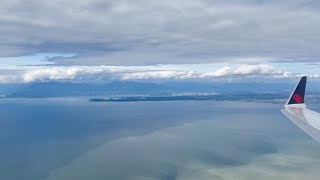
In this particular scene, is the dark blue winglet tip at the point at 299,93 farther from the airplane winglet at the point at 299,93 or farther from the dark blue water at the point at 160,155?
the dark blue water at the point at 160,155

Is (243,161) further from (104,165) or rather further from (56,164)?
(56,164)

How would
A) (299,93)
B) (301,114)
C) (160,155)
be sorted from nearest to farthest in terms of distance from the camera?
1. (301,114)
2. (299,93)
3. (160,155)

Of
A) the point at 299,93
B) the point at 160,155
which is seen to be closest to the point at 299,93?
the point at 299,93

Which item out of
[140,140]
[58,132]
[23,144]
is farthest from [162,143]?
[58,132]

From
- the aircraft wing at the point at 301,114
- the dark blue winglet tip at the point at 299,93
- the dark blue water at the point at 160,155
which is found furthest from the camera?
the dark blue water at the point at 160,155

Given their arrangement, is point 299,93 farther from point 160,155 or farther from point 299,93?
point 160,155

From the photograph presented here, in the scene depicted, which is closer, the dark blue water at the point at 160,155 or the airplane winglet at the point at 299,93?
the airplane winglet at the point at 299,93

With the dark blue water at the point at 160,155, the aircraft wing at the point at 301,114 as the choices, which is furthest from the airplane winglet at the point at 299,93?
the dark blue water at the point at 160,155
